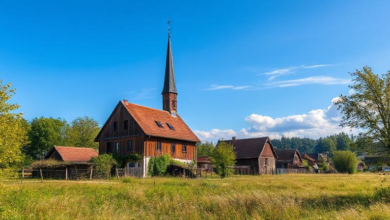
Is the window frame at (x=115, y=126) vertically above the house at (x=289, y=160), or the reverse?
the window frame at (x=115, y=126)

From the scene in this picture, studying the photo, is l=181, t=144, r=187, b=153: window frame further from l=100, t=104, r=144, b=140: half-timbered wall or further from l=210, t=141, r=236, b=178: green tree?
l=210, t=141, r=236, b=178: green tree

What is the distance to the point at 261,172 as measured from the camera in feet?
172

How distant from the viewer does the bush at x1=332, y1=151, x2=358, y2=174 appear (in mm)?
56256

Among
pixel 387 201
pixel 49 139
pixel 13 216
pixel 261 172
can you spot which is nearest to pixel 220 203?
pixel 387 201

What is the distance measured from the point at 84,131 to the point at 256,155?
41.1 metres

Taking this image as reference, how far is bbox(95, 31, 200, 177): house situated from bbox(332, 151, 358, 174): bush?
28.0 meters

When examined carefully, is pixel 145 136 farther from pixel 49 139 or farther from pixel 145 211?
pixel 49 139

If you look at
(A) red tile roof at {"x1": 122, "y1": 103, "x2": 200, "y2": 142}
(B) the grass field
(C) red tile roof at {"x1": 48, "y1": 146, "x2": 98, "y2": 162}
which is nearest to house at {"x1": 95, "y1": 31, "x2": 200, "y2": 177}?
(A) red tile roof at {"x1": 122, "y1": 103, "x2": 200, "y2": 142}

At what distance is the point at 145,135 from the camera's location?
3819 centimetres

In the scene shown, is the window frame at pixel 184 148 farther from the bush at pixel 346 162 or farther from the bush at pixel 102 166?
the bush at pixel 346 162

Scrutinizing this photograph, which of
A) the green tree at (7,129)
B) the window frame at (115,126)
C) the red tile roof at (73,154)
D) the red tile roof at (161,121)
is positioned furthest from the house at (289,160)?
the green tree at (7,129)

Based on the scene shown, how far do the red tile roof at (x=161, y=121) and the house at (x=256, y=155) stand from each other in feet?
38.8

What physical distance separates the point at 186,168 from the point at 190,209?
23023mm

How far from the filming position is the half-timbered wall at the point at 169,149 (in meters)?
38.9
